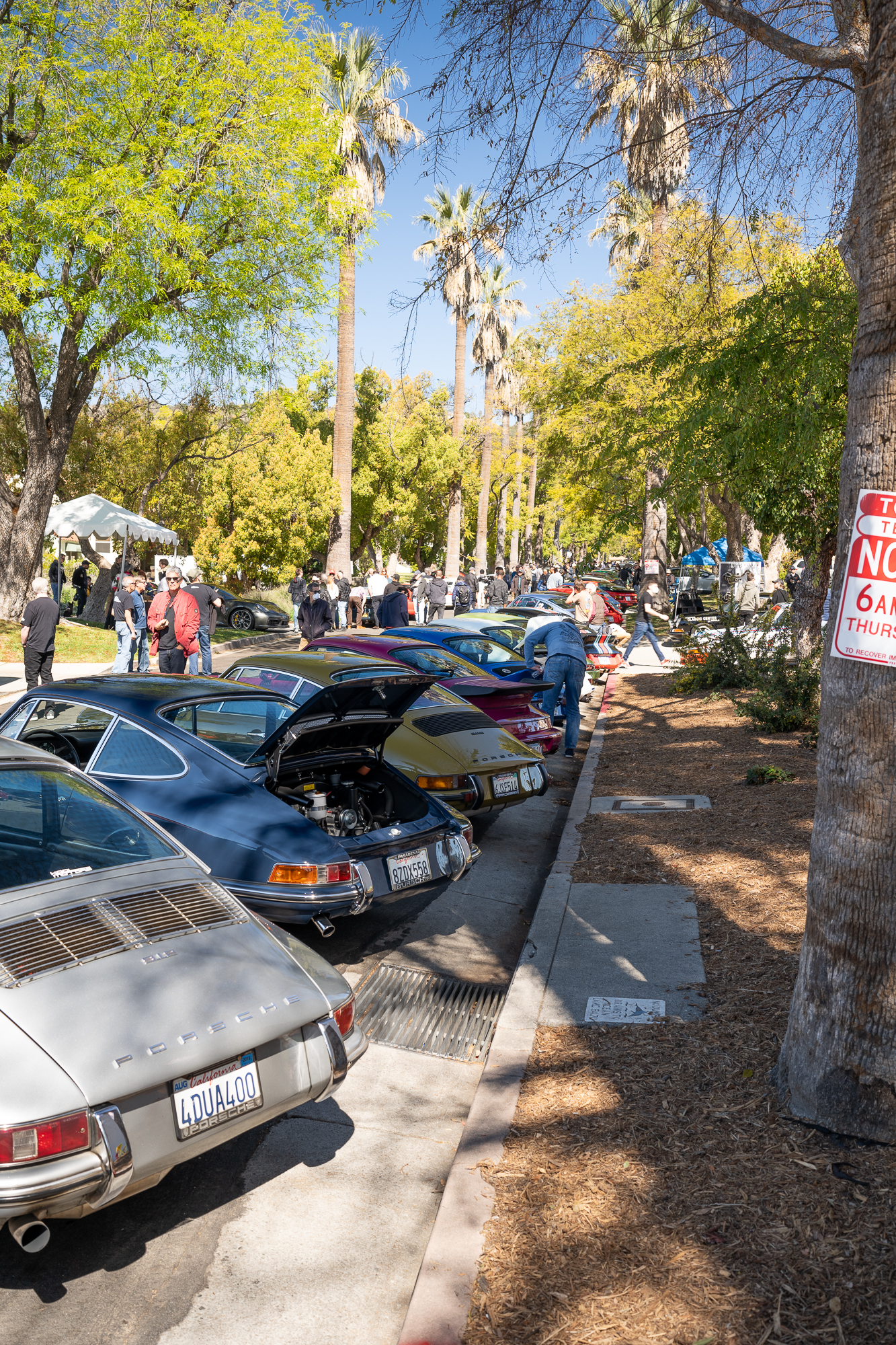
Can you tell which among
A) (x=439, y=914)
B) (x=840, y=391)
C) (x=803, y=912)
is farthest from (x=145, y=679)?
(x=840, y=391)

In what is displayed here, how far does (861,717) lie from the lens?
137 inches

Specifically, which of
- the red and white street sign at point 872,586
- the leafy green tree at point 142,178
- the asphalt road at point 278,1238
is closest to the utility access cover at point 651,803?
the asphalt road at point 278,1238

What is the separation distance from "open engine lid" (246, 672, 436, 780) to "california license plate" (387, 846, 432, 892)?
31.5 inches

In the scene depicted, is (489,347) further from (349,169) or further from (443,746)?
(443,746)

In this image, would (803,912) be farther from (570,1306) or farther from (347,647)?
(347,647)

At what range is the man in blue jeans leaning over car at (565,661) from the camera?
11883 mm

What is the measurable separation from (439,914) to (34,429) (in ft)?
59.1

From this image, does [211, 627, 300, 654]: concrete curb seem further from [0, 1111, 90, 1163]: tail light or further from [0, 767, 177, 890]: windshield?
[0, 1111, 90, 1163]: tail light

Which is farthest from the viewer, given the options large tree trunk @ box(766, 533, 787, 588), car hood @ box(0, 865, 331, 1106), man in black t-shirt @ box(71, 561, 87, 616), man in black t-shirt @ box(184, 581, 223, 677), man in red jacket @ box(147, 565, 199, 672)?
large tree trunk @ box(766, 533, 787, 588)

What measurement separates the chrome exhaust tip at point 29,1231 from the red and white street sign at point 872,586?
3.03m

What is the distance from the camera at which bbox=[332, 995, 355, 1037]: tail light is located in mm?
3650

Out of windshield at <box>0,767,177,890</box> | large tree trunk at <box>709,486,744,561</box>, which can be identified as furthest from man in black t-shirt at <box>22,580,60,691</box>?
large tree trunk at <box>709,486,744,561</box>

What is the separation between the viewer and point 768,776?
937 cm

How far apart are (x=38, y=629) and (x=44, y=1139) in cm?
1178
